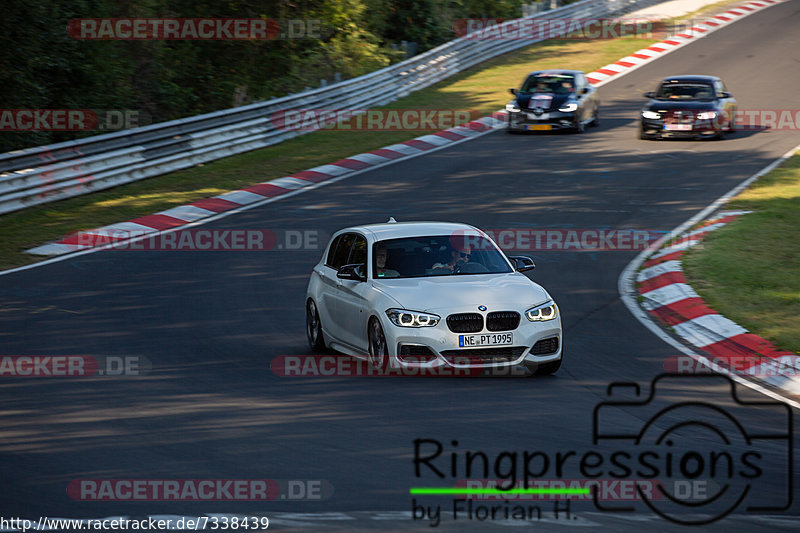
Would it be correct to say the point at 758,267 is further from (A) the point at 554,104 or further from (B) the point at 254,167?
(A) the point at 554,104

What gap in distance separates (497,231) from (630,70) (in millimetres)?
22456

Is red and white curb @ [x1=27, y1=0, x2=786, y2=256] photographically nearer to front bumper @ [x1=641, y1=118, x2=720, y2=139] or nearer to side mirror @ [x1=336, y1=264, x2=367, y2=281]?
front bumper @ [x1=641, y1=118, x2=720, y2=139]

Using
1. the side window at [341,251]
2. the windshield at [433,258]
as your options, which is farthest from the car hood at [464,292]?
the side window at [341,251]

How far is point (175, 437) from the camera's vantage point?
329 inches

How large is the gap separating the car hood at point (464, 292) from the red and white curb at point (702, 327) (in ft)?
7.40

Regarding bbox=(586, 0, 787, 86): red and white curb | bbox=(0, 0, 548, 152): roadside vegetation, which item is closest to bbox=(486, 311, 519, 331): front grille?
bbox=(0, 0, 548, 152): roadside vegetation

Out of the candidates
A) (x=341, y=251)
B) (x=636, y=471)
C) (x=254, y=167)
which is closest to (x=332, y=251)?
(x=341, y=251)

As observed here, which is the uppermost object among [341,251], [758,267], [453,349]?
[341,251]

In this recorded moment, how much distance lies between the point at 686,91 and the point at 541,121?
151 inches

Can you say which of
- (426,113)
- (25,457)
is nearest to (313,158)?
(426,113)

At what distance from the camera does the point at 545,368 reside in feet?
34.2

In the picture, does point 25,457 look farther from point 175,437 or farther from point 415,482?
point 415,482

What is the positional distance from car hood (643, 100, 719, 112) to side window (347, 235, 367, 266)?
17.3m

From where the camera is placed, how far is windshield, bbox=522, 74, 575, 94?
29328mm
